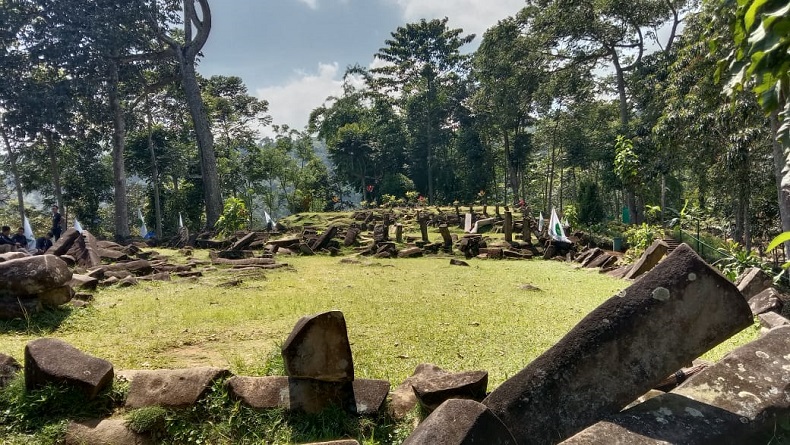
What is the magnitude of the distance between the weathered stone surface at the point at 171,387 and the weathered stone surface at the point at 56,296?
11.4 ft

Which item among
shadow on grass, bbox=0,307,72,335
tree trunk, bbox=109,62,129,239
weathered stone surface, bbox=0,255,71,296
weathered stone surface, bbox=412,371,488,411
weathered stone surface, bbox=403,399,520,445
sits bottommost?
weathered stone surface, bbox=412,371,488,411

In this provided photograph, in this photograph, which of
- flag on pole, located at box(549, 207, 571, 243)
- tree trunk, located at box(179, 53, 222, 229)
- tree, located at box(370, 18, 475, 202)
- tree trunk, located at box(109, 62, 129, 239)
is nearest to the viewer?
flag on pole, located at box(549, 207, 571, 243)

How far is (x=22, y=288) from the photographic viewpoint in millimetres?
6020

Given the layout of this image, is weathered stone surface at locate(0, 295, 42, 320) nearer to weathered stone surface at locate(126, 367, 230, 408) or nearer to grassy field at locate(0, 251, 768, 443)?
grassy field at locate(0, 251, 768, 443)

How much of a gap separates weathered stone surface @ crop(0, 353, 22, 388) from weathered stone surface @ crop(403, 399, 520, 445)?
3.55 m

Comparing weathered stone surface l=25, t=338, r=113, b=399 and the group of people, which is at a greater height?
the group of people

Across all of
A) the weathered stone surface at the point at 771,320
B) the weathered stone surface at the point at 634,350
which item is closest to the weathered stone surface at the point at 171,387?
the weathered stone surface at the point at 634,350

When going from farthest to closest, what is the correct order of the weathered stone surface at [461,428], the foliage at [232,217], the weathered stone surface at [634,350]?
the foliage at [232,217]
the weathered stone surface at [634,350]
the weathered stone surface at [461,428]

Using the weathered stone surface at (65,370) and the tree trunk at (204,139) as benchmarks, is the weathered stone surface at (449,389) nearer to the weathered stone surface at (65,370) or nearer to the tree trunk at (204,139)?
the weathered stone surface at (65,370)

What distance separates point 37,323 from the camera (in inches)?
235

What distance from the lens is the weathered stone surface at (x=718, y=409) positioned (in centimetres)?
236

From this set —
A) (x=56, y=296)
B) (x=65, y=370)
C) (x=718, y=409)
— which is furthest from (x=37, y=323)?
(x=718, y=409)

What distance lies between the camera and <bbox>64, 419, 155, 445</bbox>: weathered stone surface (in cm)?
331

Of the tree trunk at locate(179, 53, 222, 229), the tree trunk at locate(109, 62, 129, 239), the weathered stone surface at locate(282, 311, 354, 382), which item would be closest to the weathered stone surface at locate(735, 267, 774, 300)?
the weathered stone surface at locate(282, 311, 354, 382)
